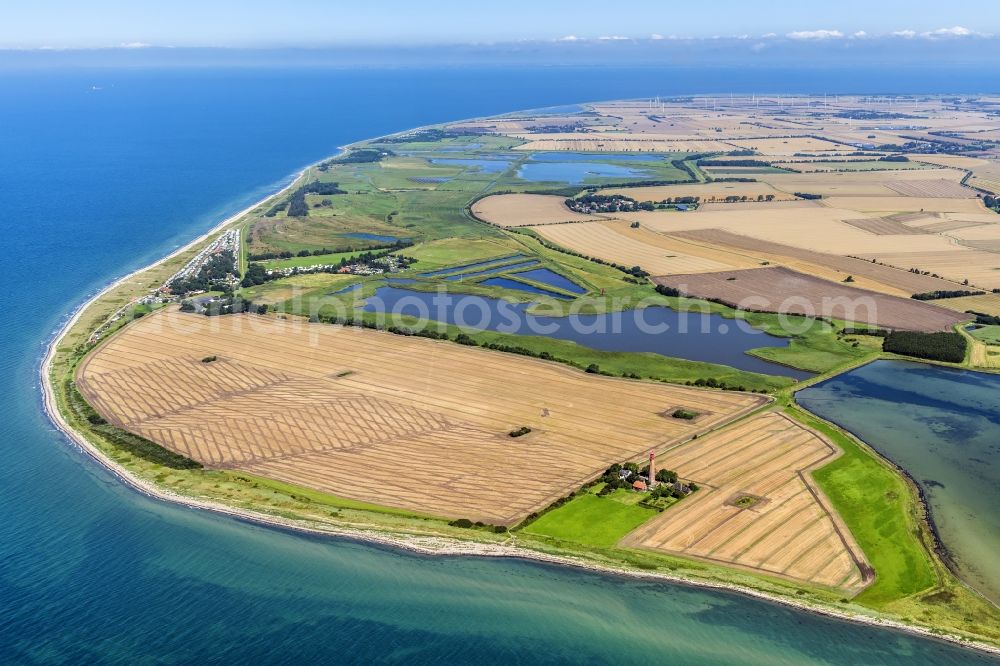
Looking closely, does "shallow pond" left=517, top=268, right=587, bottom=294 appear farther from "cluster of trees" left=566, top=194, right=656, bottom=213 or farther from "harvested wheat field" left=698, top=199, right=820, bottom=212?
"harvested wheat field" left=698, top=199, right=820, bottom=212

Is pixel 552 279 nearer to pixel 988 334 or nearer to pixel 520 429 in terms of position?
pixel 520 429

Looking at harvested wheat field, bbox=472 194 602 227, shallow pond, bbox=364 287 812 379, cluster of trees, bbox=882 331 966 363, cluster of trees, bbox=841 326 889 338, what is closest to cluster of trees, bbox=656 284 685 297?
shallow pond, bbox=364 287 812 379

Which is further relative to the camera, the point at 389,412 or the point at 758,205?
the point at 758,205

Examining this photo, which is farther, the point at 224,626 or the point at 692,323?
the point at 692,323

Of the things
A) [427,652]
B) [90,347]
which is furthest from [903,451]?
[90,347]

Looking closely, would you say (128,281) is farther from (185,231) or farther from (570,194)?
(570,194)

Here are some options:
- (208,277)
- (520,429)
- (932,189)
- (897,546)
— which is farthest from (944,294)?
(208,277)
